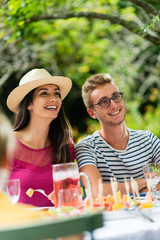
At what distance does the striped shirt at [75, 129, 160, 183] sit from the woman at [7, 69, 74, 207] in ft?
0.53

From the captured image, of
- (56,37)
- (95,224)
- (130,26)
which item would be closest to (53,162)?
(95,224)

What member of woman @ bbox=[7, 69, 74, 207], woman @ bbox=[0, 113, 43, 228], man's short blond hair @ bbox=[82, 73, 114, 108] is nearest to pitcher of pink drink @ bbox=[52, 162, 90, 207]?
woman @ bbox=[0, 113, 43, 228]

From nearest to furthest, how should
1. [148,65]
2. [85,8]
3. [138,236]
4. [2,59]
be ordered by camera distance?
[138,236], [85,8], [2,59], [148,65]

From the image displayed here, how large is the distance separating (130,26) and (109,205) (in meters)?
2.56

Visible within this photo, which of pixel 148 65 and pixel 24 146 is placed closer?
pixel 24 146

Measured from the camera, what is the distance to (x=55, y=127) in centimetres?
295

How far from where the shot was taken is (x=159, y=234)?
1.34 metres

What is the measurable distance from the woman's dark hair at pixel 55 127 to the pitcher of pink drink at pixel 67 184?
94 cm

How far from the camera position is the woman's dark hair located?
9.10 ft

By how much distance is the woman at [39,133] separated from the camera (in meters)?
2.61

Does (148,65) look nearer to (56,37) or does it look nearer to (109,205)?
(56,37)

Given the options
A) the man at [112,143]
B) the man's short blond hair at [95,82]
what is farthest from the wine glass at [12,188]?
the man's short blond hair at [95,82]

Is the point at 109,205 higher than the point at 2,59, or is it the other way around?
the point at 2,59

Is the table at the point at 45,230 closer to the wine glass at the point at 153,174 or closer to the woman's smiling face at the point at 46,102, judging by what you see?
the wine glass at the point at 153,174
